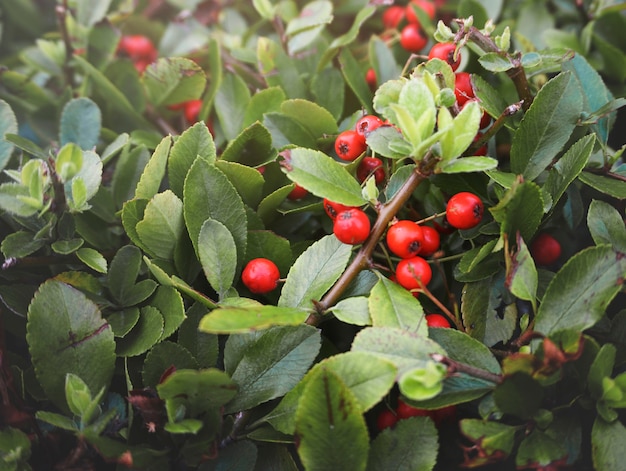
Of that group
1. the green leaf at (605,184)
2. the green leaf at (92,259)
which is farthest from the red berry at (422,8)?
the green leaf at (92,259)

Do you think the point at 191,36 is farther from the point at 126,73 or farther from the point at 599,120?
the point at 599,120

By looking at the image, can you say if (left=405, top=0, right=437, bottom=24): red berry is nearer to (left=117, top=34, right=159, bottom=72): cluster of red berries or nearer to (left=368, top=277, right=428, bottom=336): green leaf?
(left=117, top=34, right=159, bottom=72): cluster of red berries

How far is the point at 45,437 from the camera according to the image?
81cm

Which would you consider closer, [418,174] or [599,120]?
[418,174]

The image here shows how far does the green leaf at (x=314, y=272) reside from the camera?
80 centimetres

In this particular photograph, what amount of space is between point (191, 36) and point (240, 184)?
2.20 feet

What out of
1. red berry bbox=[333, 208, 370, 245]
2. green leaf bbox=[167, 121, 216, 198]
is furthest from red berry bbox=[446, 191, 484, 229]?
green leaf bbox=[167, 121, 216, 198]

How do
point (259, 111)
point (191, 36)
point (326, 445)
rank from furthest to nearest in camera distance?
point (191, 36) < point (259, 111) < point (326, 445)

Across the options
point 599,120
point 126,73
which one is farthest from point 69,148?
point 599,120

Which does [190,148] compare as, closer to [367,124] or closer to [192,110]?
[367,124]

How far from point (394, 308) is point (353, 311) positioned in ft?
0.17

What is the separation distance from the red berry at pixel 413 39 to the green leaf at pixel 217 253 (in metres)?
0.69

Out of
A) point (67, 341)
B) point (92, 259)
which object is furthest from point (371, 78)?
point (67, 341)

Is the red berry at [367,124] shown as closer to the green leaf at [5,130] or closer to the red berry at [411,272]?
the red berry at [411,272]
